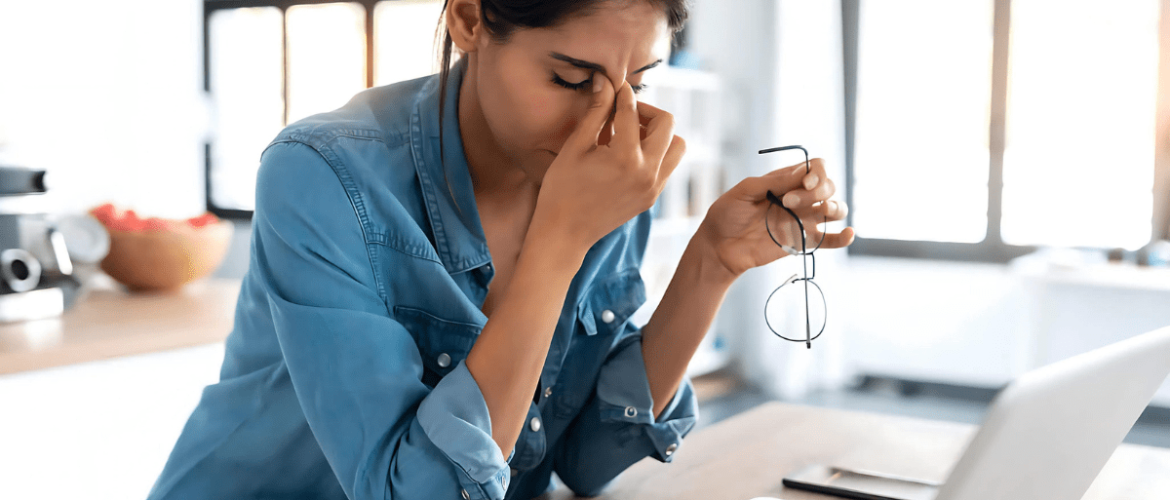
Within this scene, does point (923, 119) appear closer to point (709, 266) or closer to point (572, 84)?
point (709, 266)

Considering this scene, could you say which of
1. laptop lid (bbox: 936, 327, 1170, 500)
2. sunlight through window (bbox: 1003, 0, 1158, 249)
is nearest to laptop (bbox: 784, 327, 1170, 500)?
laptop lid (bbox: 936, 327, 1170, 500)

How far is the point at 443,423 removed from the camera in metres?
0.74

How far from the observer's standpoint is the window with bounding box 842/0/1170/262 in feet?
12.0

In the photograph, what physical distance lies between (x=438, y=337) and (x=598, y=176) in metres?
0.23

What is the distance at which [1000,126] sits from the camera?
12.7ft

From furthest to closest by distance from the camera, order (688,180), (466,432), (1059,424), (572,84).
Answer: (688,180) < (572,84) < (466,432) < (1059,424)

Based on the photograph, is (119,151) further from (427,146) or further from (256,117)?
(427,146)

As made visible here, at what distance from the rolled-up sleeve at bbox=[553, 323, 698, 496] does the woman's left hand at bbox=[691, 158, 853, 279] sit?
15cm

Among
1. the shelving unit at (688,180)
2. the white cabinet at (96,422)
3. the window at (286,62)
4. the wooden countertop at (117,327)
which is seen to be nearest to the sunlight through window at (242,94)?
the window at (286,62)

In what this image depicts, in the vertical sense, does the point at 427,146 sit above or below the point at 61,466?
above

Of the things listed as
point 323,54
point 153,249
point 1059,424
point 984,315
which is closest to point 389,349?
point 1059,424

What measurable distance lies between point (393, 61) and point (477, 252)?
3176mm

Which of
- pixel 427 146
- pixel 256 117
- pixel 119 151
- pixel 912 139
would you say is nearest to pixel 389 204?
pixel 427 146

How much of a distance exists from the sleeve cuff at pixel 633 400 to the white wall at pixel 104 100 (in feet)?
A: 4.92
